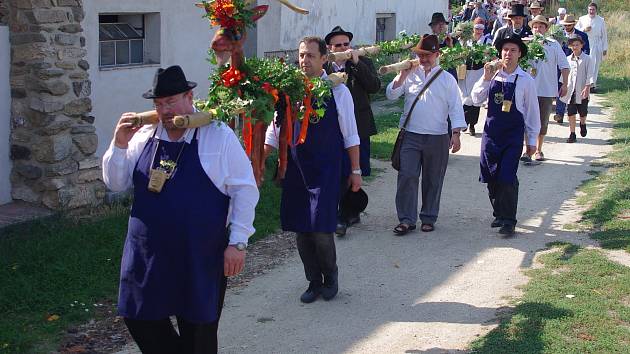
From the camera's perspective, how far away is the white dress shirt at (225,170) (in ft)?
16.5

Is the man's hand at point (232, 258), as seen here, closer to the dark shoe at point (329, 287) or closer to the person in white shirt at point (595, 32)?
the dark shoe at point (329, 287)

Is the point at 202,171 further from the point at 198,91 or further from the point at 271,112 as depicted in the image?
the point at 198,91

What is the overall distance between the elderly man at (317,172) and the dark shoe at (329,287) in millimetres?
64

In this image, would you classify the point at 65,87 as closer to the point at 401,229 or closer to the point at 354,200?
the point at 354,200

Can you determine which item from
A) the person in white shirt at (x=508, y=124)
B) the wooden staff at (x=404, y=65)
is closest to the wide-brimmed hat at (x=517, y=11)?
the person in white shirt at (x=508, y=124)

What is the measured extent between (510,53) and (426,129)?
46.0 inches

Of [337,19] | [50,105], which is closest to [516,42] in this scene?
[50,105]

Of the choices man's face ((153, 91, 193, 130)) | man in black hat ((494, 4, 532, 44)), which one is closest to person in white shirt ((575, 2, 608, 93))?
man in black hat ((494, 4, 532, 44))

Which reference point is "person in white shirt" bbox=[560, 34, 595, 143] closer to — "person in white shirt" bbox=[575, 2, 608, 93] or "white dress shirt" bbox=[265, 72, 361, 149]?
"person in white shirt" bbox=[575, 2, 608, 93]

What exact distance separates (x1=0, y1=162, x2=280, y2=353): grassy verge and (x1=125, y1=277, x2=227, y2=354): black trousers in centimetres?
149

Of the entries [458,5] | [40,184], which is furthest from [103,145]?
[458,5]

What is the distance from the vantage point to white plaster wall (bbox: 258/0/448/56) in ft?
50.9

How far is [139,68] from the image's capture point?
1049cm

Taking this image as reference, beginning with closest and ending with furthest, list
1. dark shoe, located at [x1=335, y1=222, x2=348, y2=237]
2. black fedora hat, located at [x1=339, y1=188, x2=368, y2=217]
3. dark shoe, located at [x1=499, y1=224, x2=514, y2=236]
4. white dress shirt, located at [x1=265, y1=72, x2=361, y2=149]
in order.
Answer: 1. white dress shirt, located at [x1=265, y1=72, x2=361, y2=149]
2. black fedora hat, located at [x1=339, y1=188, x2=368, y2=217]
3. dark shoe, located at [x1=335, y1=222, x2=348, y2=237]
4. dark shoe, located at [x1=499, y1=224, x2=514, y2=236]
